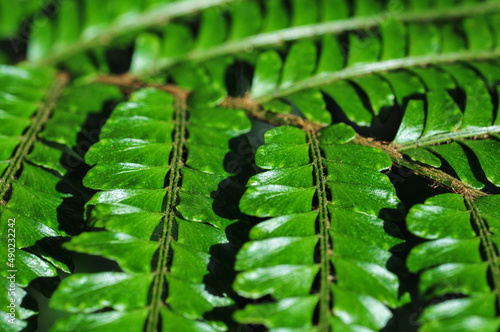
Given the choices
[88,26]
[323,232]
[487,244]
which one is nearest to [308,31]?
[88,26]

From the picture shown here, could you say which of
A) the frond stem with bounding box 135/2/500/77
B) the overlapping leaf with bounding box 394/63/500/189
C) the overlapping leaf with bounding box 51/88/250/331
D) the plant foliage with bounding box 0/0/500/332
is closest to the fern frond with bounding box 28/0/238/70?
the plant foliage with bounding box 0/0/500/332

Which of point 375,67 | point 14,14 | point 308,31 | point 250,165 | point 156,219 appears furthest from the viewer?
point 14,14

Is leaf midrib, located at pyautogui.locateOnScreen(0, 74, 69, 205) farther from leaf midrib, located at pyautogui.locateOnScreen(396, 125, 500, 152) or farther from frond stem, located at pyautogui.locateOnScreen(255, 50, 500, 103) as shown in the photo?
leaf midrib, located at pyautogui.locateOnScreen(396, 125, 500, 152)

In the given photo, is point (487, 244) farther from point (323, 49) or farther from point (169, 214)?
point (323, 49)

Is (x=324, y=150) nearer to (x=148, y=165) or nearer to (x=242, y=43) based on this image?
(x=148, y=165)

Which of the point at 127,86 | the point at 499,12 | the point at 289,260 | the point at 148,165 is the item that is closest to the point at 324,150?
the point at 289,260

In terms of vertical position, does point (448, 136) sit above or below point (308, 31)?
below
